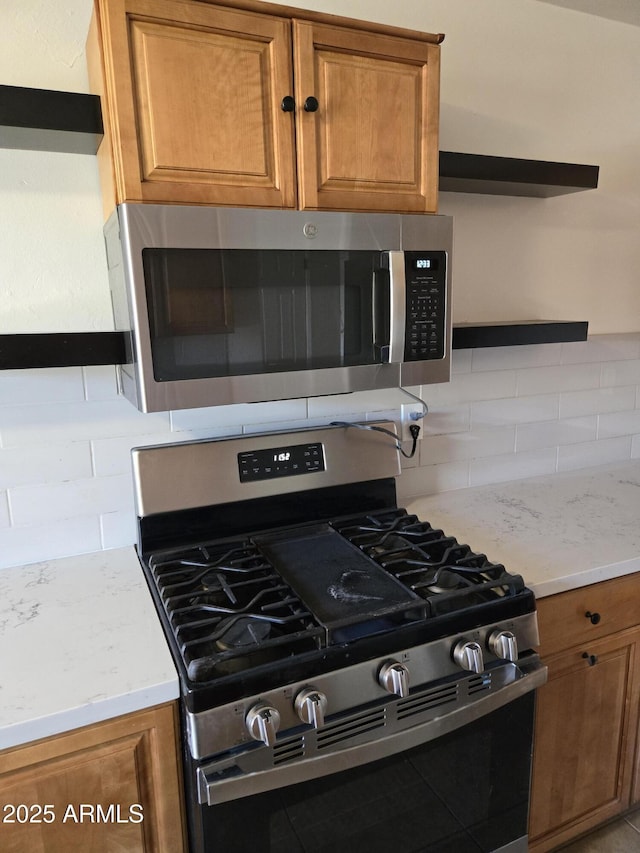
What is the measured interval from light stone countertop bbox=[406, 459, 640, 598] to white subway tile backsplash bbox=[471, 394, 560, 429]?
214mm

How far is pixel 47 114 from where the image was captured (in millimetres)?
1110

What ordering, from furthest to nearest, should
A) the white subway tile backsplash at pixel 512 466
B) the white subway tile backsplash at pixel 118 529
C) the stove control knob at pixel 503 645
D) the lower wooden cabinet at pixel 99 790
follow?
the white subway tile backsplash at pixel 512 466 → the white subway tile backsplash at pixel 118 529 → the stove control knob at pixel 503 645 → the lower wooden cabinet at pixel 99 790

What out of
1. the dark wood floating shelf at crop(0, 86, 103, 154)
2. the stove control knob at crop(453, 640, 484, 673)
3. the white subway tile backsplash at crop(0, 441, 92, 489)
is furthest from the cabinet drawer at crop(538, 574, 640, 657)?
the dark wood floating shelf at crop(0, 86, 103, 154)

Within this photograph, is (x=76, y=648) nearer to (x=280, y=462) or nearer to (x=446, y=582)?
(x=280, y=462)

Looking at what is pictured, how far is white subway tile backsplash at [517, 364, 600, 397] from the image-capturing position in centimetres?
200

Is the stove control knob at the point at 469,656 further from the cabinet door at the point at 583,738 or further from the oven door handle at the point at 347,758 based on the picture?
the cabinet door at the point at 583,738

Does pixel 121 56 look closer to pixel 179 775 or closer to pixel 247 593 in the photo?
pixel 247 593

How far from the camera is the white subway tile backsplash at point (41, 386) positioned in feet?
4.46

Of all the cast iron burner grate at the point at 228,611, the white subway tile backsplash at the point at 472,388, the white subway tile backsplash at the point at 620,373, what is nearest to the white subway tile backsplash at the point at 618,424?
the white subway tile backsplash at the point at 620,373

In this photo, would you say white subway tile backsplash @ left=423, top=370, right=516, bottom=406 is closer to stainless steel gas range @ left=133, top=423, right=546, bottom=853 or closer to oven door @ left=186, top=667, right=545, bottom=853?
stainless steel gas range @ left=133, top=423, right=546, bottom=853

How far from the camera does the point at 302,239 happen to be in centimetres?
121

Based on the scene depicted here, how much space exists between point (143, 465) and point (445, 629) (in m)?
0.79

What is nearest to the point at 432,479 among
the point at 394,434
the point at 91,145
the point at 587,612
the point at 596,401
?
the point at 394,434

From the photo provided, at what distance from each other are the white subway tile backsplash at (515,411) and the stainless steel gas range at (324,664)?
0.54 m
